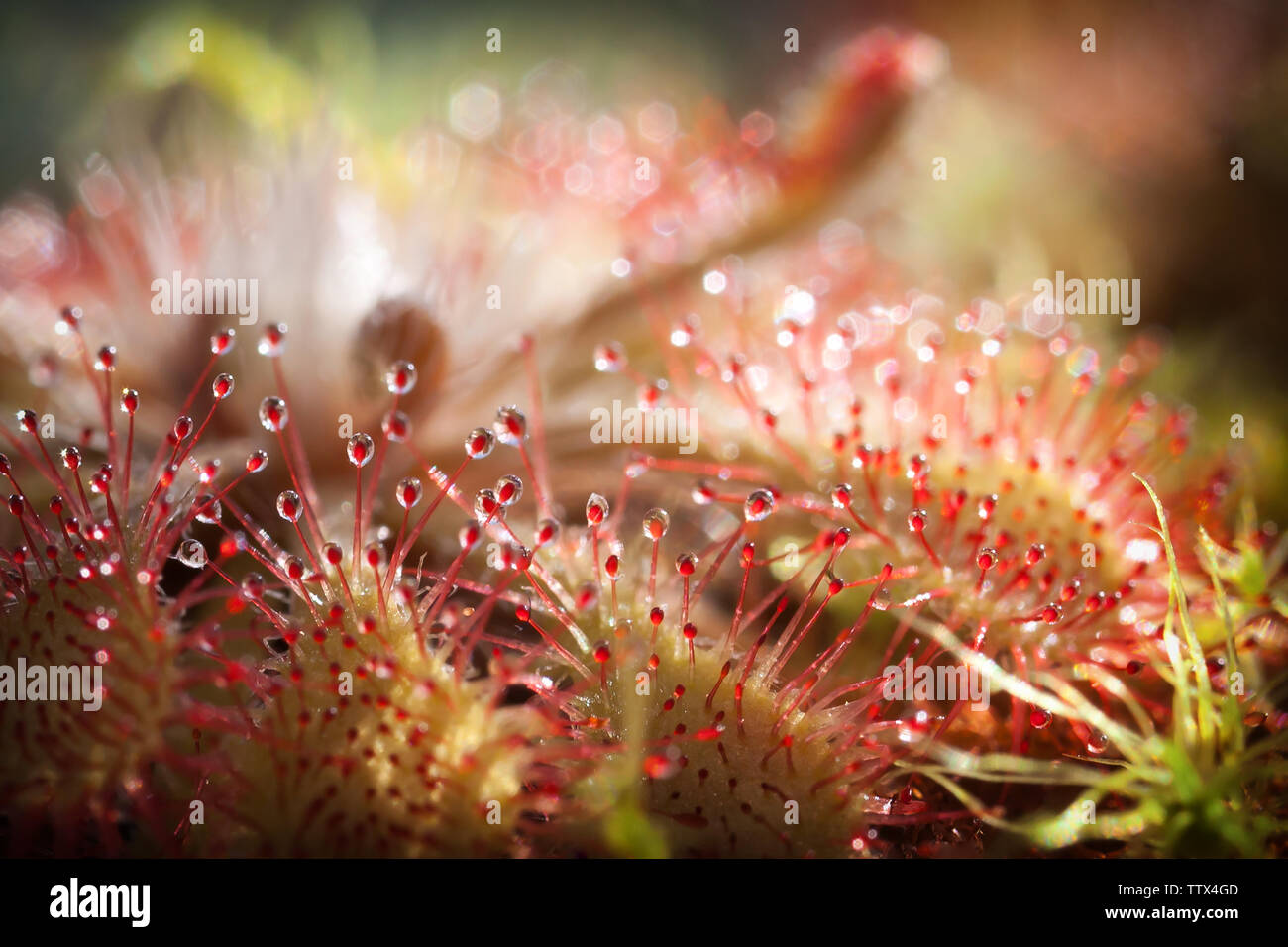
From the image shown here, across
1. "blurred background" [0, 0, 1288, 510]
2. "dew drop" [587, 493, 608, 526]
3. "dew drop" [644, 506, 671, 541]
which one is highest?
"blurred background" [0, 0, 1288, 510]

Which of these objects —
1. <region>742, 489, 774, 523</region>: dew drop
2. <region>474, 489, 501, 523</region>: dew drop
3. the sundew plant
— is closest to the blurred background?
the sundew plant

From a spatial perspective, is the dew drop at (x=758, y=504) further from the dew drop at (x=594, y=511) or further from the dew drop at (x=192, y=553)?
the dew drop at (x=192, y=553)

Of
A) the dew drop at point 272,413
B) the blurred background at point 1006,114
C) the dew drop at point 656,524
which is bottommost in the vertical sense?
the dew drop at point 656,524

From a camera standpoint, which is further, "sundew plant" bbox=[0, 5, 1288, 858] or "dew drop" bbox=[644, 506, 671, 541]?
"dew drop" bbox=[644, 506, 671, 541]

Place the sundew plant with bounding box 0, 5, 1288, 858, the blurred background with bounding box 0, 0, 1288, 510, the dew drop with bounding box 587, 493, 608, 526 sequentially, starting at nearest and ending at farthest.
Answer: the sundew plant with bounding box 0, 5, 1288, 858 → the dew drop with bounding box 587, 493, 608, 526 → the blurred background with bounding box 0, 0, 1288, 510

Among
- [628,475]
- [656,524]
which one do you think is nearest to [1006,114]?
[628,475]

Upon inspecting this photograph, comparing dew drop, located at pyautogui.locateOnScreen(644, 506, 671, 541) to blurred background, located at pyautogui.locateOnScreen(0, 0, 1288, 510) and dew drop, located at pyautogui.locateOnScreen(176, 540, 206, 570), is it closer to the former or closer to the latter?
dew drop, located at pyautogui.locateOnScreen(176, 540, 206, 570)

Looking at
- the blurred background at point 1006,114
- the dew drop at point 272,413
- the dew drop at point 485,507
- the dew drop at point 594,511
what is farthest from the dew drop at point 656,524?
the blurred background at point 1006,114

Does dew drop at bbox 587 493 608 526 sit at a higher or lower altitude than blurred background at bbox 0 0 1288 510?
lower

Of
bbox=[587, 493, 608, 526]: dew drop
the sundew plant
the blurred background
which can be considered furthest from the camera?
the blurred background
